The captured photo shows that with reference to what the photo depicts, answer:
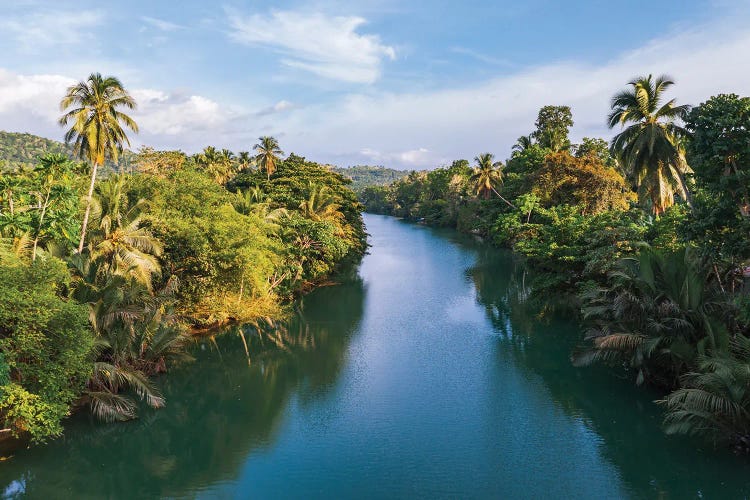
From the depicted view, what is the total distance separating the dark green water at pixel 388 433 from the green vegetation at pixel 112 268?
1503 millimetres

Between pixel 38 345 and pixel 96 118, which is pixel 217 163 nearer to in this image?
pixel 96 118

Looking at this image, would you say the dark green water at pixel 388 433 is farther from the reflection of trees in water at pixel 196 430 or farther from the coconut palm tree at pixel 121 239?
the coconut palm tree at pixel 121 239

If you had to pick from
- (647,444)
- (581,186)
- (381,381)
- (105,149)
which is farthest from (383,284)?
(647,444)

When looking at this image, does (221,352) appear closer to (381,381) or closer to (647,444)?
(381,381)

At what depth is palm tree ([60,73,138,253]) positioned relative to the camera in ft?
72.1

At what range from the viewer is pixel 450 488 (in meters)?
13.6

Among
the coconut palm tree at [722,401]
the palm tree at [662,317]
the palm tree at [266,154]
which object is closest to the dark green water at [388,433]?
the coconut palm tree at [722,401]

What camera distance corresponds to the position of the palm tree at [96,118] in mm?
21984

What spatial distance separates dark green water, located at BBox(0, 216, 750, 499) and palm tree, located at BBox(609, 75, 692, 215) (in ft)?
29.7

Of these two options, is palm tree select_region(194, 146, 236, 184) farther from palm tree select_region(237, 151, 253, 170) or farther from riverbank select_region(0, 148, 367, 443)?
riverbank select_region(0, 148, 367, 443)

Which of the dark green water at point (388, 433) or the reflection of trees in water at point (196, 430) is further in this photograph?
the reflection of trees in water at point (196, 430)

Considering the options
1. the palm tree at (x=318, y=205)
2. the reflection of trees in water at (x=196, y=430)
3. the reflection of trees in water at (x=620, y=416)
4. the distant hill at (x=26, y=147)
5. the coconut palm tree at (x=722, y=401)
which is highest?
the distant hill at (x=26, y=147)

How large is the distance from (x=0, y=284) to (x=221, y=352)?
1299 cm

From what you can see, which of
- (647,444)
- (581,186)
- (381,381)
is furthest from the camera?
(581,186)
